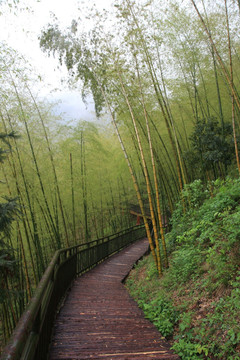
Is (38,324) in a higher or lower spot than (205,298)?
higher

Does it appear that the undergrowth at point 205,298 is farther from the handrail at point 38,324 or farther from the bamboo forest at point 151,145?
the handrail at point 38,324

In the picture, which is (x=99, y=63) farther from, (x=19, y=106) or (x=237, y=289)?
(x=237, y=289)

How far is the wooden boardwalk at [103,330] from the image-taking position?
1987 millimetres

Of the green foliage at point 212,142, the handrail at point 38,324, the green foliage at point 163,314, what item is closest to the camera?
the handrail at point 38,324

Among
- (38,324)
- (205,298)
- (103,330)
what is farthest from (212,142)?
(38,324)

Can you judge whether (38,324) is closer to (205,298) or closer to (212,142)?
(205,298)

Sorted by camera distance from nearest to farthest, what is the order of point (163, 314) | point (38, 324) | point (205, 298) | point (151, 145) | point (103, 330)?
point (38, 324) < point (103, 330) < point (205, 298) < point (163, 314) < point (151, 145)

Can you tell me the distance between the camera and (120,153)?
1066 centimetres

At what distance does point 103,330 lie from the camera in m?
2.45

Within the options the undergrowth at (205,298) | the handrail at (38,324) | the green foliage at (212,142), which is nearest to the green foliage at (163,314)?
the undergrowth at (205,298)

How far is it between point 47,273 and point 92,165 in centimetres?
664

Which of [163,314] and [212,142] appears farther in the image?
[212,142]

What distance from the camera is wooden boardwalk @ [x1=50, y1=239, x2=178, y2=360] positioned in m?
1.99

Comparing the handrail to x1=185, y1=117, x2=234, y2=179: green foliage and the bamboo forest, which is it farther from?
x1=185, y1=117, x2=234, y2=179: green foliage
